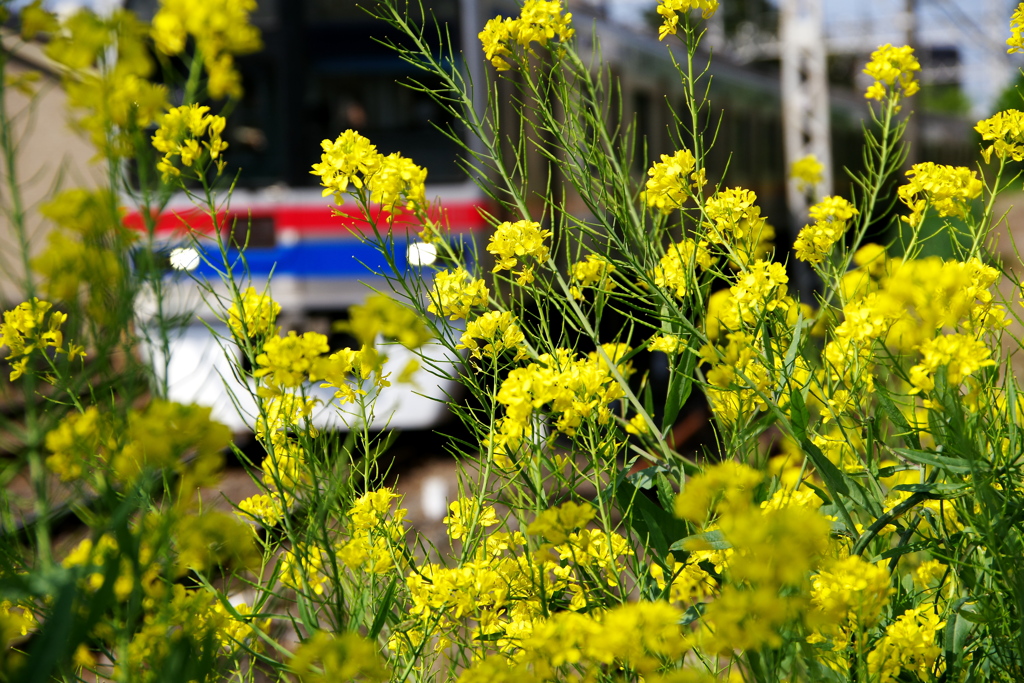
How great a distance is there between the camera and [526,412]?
1339mm

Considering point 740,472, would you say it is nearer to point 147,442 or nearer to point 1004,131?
point 147,442

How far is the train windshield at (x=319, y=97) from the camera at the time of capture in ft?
19.7

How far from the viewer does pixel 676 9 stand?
178 cm

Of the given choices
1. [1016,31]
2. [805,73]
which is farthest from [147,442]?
[805,73]

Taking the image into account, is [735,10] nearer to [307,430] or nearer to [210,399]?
[210,399]

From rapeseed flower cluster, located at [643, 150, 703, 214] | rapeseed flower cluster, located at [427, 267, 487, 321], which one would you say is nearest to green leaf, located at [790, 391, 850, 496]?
rapeseed flower cluster, located at [643, 150, 703, 214]

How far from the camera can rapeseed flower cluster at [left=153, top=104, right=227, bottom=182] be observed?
125cm

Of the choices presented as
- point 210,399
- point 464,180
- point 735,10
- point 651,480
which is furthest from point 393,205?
point 735,10

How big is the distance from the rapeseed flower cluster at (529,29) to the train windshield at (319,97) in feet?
13.5

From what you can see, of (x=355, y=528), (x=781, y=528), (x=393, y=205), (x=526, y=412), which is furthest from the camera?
(x=393, y=205)

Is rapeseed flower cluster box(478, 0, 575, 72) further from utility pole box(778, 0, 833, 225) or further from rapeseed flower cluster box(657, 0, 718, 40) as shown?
utility pole box(778, 0, 833, 225)

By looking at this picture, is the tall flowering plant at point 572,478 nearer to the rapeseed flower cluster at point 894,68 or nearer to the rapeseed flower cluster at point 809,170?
the rapeseed flower cluster at point 894,68

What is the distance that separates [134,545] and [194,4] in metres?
0.52

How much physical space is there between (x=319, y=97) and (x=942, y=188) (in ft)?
16.6
